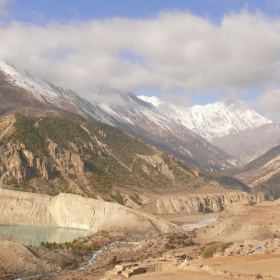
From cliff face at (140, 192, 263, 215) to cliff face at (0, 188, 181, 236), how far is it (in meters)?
26.7

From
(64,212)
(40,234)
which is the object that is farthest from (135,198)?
(40,234)

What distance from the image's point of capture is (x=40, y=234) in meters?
84.1

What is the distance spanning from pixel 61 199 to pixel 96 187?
26980mm

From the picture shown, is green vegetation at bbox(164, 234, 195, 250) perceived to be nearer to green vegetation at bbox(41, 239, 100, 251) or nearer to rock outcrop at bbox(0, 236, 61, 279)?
green vegetation at bbox(41, 239, 100, 251)

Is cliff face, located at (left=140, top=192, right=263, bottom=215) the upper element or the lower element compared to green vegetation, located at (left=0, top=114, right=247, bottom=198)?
lower

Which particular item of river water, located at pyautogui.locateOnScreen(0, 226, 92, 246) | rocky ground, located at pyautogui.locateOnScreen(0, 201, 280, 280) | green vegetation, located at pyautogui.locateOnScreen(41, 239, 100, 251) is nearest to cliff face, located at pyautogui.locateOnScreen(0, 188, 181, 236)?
river water, located at pyautogui.locateOnScreen(0, 226, 92, 246)

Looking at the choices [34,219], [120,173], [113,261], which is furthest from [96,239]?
[120,173]

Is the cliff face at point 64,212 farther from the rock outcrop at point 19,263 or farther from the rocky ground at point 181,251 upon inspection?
the rock outcrop at point 19,263

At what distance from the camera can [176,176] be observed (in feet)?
527

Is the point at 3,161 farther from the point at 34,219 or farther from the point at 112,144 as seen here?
the point at 112,144

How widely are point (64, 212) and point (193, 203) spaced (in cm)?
4941

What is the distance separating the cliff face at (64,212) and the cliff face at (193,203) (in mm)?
26671

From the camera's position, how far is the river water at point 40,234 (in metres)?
76.1

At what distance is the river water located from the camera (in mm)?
76125
